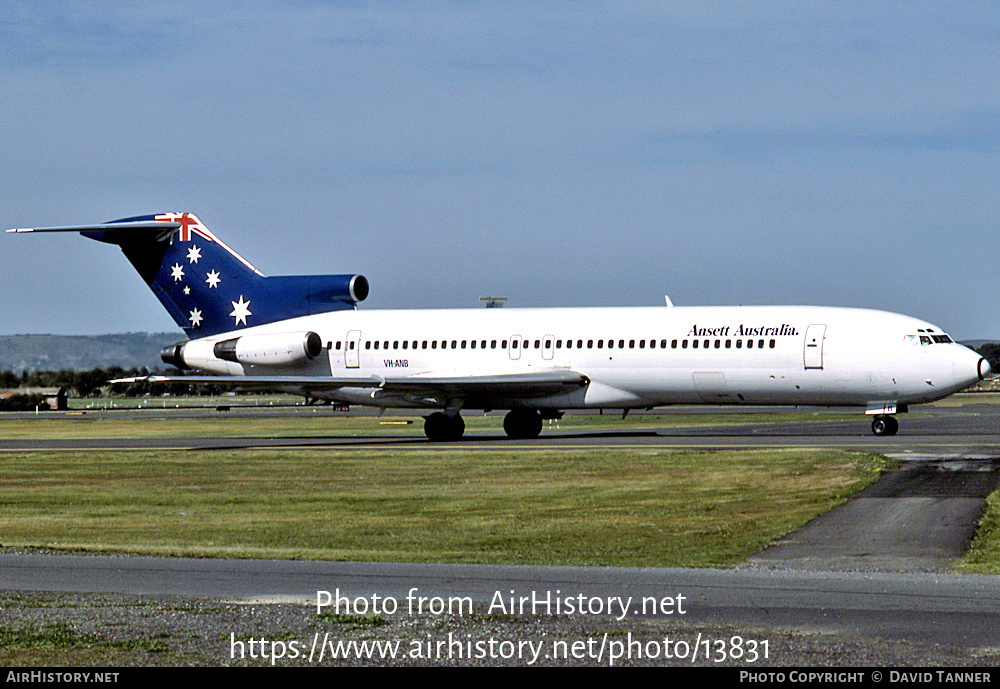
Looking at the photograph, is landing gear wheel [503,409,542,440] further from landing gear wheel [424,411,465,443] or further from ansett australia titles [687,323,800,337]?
ansett australia titles [687,323,800,337]

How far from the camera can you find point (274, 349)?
154ft

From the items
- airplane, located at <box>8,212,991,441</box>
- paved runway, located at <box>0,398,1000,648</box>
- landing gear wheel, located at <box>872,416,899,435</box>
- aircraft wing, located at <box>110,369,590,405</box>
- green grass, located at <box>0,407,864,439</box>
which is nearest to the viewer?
Result: paved runway, located at <box>0,398,1000,648</box>

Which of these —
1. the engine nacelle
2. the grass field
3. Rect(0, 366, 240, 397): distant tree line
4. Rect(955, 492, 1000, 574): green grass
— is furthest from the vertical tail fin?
Rect(0, 366, 240, 397): distant tree line

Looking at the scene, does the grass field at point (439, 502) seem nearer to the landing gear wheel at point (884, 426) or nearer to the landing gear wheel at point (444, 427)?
the landing gear wheel at point (444, 427)

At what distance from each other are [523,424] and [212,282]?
13.1m

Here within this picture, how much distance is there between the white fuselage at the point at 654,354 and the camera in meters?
38.4

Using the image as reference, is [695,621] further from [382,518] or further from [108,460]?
[108,460]

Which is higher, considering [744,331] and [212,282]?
[212,282]

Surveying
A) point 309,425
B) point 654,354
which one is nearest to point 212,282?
point 309,425

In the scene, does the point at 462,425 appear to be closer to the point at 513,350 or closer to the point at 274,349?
the point at 513,350

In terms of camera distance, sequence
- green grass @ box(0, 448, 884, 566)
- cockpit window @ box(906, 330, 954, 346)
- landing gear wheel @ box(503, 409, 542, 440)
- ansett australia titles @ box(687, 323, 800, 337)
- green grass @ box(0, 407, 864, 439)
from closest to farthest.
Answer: green grass @ box(0, 448, 884, 566) < cockpit window @ box(906, 330, 954, 346) < ansett australia titles @ box(687, 323, 800, 337) < landing gear wheel @ box(503, 409, 542, 440) < green grass @ box(0, 407, 864, 439)

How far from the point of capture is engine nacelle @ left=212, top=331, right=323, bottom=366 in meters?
46.6

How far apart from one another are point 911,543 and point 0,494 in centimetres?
1807

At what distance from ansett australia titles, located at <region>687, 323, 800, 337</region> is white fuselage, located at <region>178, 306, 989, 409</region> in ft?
0.13
